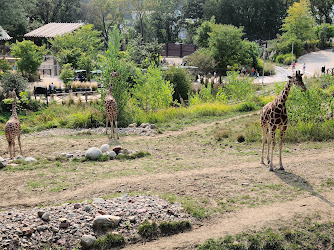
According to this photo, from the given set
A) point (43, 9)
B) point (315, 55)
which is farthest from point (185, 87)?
point (43, 9)

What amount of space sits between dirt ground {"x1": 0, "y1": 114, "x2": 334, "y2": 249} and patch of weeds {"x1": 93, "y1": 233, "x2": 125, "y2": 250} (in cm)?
52

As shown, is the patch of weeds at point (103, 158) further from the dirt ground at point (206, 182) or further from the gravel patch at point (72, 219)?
Result: the gravel patch at point (72, 219)

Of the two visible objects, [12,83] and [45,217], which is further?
[12,83]

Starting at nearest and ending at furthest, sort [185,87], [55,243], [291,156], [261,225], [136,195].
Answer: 1. [55,243]
2. [261,225]
3. [136,195]
4. [291,156]
5. [185,87]

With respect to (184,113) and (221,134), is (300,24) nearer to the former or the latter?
(184,113)

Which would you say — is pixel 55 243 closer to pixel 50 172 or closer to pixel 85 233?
pixel 85 233

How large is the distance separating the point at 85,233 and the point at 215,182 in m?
4.13

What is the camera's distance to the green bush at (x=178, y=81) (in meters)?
27.0

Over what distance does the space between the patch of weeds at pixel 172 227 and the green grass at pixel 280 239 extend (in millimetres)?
711

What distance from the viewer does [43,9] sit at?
Answer: 194ft

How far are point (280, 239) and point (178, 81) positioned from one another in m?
18.7

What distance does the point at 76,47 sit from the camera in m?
39.7

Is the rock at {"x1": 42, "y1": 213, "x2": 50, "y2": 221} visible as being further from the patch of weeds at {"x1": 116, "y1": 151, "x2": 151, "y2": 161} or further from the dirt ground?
the patch of weeds at {"x1": 116, "y1": 151, "x2": 151, "y2": 161}

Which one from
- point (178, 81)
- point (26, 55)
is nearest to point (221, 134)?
point (178, 81)
